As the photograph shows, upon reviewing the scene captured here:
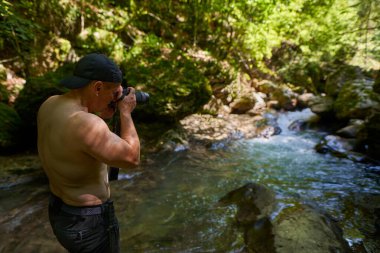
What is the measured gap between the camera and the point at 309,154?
8.38 m

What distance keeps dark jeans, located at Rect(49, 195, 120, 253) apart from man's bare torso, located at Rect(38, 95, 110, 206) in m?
0.06

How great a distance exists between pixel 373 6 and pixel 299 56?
12.6m

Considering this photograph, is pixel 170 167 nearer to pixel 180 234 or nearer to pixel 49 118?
pixel 180 234

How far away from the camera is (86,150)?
163 centimetres

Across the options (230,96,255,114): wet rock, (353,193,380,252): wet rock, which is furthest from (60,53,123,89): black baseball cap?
(230,96,255,114): wet rock

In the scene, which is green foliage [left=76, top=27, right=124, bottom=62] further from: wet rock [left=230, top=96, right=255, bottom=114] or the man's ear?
the man's ear

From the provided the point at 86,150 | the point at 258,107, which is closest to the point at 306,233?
the point at 86,150

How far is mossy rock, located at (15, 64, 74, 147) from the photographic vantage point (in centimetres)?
622

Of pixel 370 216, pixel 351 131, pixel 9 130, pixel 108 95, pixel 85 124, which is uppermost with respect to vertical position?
pixel 108 95

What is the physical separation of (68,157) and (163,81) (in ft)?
20.9

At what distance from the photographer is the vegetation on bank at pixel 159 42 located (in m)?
7.19

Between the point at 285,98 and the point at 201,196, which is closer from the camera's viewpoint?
the point at 201,196

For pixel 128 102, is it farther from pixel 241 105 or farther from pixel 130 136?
pixel 241 105

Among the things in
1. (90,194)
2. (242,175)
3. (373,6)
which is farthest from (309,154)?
(90,194)
